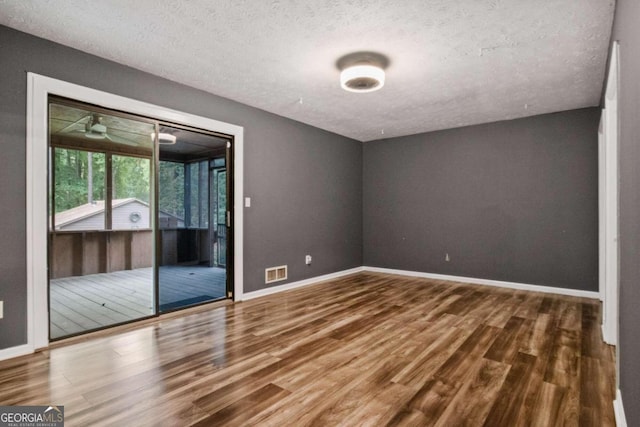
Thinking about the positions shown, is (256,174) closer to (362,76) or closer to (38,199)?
(362,76)

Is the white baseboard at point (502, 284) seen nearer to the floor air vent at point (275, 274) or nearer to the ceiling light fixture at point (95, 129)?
the floor air vent at point (275, 274)

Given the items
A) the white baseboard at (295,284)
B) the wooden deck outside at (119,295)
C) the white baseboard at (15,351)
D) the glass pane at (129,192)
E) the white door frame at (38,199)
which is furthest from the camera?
the glass pane at (129,192)

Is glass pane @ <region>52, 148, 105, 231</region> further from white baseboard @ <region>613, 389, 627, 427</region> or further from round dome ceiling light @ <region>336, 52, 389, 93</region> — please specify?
white baseboard @ <region>613, 389, 627, 427</region>

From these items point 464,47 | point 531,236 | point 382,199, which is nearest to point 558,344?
point 531,236

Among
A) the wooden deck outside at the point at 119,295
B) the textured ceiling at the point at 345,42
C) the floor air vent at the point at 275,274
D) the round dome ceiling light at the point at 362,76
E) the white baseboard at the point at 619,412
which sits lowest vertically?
the wooden deck outside at the point at 119,295

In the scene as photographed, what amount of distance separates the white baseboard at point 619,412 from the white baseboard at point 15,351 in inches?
152

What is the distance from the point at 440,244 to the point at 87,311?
16.7 feet

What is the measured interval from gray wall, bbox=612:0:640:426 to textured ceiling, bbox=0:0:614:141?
0.88 meters

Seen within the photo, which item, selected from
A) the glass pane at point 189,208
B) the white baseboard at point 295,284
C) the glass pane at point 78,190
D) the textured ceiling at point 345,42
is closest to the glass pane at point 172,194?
the glass pane at point 189,208

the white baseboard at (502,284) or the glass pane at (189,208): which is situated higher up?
the glass pane at (189,208)

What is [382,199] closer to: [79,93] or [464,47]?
[464,47]

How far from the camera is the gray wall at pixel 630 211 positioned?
126 cm

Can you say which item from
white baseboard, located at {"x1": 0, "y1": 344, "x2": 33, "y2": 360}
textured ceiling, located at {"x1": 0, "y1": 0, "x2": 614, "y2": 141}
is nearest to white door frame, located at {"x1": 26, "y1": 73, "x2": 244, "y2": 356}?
white baseboard, located at {"x1": 0, "y1": 344, "x2": 33, "y2": 360}

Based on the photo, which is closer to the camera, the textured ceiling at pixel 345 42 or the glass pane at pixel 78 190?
the textured ceiling at pixel 345 42
